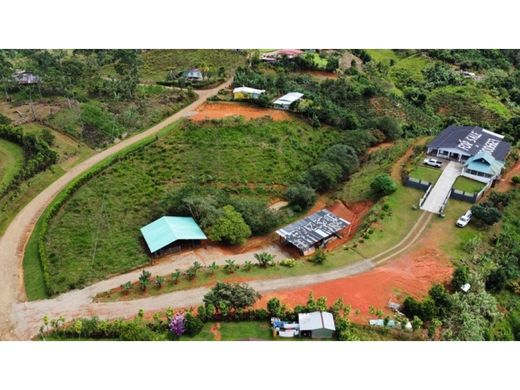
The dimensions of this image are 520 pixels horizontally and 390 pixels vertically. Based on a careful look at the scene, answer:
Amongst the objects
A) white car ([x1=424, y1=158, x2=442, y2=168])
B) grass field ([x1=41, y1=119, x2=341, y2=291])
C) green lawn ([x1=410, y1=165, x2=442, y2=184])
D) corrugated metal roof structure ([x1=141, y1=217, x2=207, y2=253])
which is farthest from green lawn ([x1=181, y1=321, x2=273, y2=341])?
white car ([x1=424, y1=158, x2=442, y2=168])

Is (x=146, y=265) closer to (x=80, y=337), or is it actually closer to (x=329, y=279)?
(x=80, y=337)

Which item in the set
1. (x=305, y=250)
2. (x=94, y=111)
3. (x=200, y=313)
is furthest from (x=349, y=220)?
(x=94, y=111)

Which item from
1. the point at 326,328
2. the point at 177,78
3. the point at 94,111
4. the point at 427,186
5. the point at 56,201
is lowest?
the point at 326,328

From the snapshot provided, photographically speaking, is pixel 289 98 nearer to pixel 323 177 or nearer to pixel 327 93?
pixel 327 93

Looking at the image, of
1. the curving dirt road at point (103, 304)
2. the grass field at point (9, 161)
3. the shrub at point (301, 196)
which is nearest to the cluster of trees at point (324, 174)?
the shrub at point (301, 196)

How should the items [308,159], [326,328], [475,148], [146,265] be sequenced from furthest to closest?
[308,159], [475,148], [146,265], [326,328]

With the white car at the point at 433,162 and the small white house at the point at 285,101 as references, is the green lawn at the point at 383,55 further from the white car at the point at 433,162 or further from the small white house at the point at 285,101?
the white car at the point at 433,162
